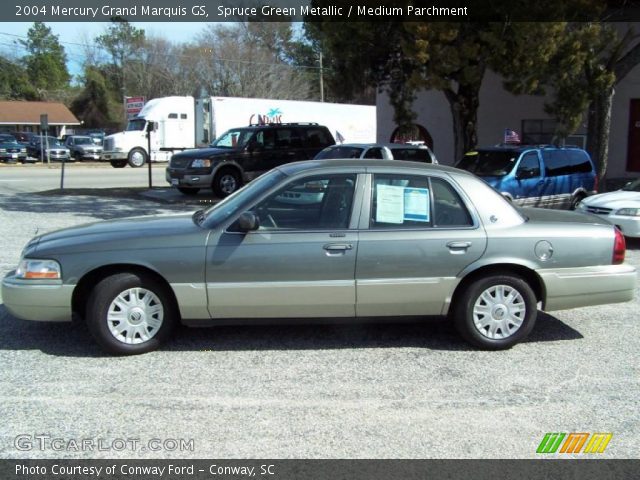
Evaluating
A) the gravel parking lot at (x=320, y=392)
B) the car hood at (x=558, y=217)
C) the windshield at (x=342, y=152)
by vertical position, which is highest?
the windshield at (x=342, y=152)

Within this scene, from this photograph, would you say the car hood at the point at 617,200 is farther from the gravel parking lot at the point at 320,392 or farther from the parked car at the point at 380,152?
the gravel parking lot at the point at 320,392

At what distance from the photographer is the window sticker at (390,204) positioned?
17.1ft

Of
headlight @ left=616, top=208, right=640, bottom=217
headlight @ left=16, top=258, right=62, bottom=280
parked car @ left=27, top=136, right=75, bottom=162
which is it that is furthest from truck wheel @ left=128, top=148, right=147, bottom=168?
headlight @ left=16, top=258, right=62, bottom=280

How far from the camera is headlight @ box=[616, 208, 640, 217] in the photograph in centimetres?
1011

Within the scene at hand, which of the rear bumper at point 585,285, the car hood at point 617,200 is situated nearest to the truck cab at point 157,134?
the car hood at point 617,200

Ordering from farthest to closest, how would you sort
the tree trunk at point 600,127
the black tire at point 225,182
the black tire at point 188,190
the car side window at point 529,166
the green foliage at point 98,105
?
the green foliage at point 98,105
the black tire at point 188,190
the black tire at point 225,182
the tree trunk at point 600,127
the car side window at point 529,166

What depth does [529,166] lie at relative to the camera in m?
12.3

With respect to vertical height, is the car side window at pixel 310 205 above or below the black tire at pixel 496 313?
above

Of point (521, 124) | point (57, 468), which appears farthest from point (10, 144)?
point (57, 468)

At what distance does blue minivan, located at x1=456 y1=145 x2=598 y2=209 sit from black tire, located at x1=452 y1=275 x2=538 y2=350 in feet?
22.5

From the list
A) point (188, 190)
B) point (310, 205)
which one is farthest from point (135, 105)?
point (310, 205)

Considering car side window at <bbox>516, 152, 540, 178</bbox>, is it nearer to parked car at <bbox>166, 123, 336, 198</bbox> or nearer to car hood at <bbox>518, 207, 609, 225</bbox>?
car hood at <bbox>518, 207, 609, 225</bbox>

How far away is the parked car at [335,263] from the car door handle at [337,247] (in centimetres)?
1

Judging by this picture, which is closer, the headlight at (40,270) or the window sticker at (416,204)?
the headlight at (40,270)
